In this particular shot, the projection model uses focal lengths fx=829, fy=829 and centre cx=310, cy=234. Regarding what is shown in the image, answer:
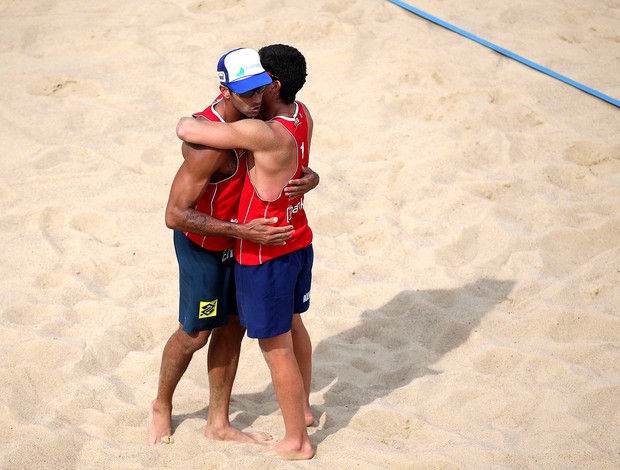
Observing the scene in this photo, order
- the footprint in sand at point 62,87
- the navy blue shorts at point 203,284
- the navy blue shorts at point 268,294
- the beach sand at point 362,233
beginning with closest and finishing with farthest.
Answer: the navy blue shorts at point 268,294 < the navy blue shorts at point 203,284 < the beach sand at point 362,233 < the footprint in sand at point 62,87

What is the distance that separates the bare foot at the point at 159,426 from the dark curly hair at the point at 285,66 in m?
1.73

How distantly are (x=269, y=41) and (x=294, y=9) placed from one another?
1.95 feet

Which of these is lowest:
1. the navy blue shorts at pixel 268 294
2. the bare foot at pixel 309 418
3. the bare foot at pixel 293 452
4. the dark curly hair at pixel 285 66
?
the bare foot at pixel 309 418

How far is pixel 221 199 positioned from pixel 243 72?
0.62m

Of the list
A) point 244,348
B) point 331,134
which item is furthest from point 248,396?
point 331,134

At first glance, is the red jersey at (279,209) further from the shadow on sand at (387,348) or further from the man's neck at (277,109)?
the shadow on sand at (387,348)

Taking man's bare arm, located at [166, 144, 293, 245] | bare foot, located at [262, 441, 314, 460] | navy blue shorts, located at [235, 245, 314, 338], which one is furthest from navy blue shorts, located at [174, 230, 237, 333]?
bare foot, located at [262, 441, 314, 460]

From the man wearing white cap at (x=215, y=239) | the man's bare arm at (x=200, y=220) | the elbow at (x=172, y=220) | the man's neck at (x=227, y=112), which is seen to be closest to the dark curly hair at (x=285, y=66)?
the man wearing white cap at (x=215, y=239)

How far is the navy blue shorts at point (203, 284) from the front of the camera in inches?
154

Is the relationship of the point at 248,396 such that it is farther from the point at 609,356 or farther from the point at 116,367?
the point at 609,356

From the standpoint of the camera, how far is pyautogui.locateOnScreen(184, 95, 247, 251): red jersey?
3.72m

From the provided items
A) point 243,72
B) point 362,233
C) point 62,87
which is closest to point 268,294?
point 243,72

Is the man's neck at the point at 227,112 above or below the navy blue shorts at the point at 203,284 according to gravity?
above

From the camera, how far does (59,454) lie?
392 cm
